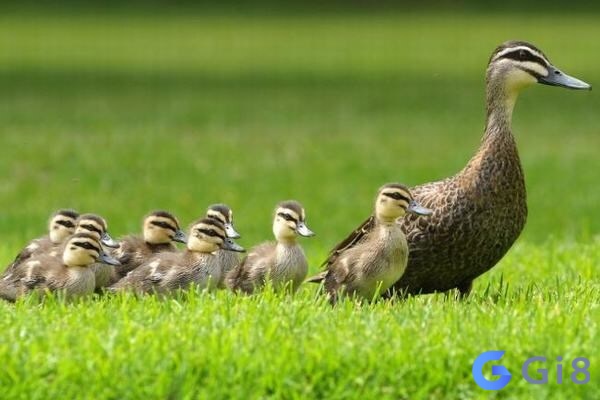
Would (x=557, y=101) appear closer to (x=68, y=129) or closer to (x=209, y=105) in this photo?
(x=209, y=105)

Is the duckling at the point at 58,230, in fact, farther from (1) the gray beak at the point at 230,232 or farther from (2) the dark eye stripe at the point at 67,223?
(1) the gray beak at the point at 230,232

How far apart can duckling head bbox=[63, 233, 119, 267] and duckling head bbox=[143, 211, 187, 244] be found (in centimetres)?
73

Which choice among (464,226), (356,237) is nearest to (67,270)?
(356,237)

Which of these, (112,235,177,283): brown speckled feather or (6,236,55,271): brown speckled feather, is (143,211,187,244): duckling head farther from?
(6,236,55,271): brown speckled feather

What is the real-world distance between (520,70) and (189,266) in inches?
91.8

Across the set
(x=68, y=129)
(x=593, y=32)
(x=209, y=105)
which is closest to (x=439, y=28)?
(x=593, y=32)

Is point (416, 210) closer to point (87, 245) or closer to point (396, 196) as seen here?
point (396, 196)

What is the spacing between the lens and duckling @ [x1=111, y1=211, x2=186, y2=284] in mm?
8523

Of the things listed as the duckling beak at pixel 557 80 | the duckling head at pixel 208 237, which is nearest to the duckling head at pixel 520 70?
the duckling beak at pixel 557 80

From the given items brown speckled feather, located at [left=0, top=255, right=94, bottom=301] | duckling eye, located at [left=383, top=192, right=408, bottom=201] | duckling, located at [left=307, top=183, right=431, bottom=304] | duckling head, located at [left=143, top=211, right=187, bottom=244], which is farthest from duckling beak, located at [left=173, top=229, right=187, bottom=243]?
duckling eye, located at [left=383, top=192, right=408, bottom=201]

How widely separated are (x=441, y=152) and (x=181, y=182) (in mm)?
4664

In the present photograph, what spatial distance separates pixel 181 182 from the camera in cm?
1866

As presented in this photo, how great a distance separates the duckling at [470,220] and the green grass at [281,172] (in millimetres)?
234

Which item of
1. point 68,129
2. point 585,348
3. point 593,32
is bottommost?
point 585,348
